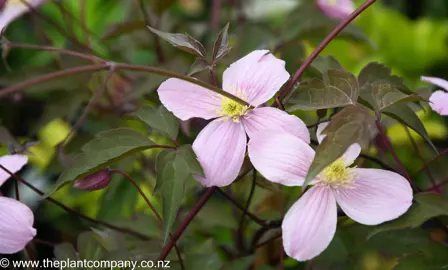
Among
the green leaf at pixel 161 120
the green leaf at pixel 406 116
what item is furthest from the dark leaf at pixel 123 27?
the green leaf at pixel 406 116

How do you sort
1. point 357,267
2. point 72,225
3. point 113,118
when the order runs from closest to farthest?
point 357,267
point 113,118
point 72,225

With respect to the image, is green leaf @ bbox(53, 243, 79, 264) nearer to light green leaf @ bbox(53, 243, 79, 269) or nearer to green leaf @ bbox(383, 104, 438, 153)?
light green leaf @ bbox(53, 243, 79, 269)

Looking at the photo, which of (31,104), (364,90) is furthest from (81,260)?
(31,104)

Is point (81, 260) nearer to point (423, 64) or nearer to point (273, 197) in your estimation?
point (273, 197)

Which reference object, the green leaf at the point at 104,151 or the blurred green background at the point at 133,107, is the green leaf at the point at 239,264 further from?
the green leaf at the point at 104,151

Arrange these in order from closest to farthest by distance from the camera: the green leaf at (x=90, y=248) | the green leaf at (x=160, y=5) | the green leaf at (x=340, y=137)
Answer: the green leaf at (x=340, y=137) < the green leaf at (x=90, y=248) < the green leaf at (x=160, y=5)

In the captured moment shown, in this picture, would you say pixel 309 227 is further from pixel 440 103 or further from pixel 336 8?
pixel 336 8

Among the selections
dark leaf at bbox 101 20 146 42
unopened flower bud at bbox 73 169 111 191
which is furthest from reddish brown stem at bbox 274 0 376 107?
dark leaf at bbox 101 20 146 42
